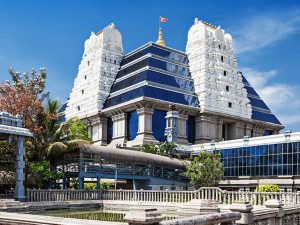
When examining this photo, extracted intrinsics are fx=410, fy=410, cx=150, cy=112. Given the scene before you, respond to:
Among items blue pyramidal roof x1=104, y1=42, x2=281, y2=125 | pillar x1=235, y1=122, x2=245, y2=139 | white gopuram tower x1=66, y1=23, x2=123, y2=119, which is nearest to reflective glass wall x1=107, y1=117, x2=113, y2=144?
blue pyramidal roof x1=104, y1=42, x2=281, y2=125

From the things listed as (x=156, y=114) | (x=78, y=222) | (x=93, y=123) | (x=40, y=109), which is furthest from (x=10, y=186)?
(x=93, y=123)

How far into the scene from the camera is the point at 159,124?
6762 centimetres

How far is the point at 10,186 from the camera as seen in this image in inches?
1291

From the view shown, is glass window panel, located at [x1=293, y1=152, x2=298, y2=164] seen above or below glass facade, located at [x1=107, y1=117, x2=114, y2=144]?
below

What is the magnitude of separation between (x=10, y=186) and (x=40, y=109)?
259 inches

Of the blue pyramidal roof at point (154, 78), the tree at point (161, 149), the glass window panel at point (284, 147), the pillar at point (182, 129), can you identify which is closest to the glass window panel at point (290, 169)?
the glass window panel at point (284, 147)

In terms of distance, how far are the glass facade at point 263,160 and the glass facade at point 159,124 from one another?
557 inches

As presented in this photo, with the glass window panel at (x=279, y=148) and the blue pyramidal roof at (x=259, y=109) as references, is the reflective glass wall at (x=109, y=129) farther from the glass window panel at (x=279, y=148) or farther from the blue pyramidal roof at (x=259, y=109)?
the glass window panel at (x=279, y=148)

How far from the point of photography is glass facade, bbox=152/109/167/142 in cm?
6688

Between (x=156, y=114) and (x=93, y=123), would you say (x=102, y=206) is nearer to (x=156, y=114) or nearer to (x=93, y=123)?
(x=156, y=114)

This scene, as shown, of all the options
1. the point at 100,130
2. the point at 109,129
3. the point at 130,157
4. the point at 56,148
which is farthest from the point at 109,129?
the point at 56,148

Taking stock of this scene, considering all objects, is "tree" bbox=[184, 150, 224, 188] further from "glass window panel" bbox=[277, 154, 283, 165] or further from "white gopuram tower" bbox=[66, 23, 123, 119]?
"white gopuram tower" bbox=[66, 23, 123, 119]

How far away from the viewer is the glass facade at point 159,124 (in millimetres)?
66875

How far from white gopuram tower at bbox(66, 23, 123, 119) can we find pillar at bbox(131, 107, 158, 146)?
9.96 metres
